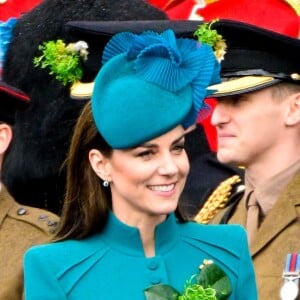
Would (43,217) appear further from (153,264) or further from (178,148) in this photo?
(178,148)

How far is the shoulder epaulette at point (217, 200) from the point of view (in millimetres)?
5645

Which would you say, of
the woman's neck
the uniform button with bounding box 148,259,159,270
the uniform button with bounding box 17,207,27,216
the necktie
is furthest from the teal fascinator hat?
the uniform button with bounding box 17,207,27,216

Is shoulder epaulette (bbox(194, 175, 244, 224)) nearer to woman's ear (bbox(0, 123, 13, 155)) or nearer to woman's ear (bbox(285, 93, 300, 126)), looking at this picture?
woman's ear (bbox(285, 93, 300, 126))

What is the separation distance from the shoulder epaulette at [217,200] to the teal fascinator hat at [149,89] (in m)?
1.53

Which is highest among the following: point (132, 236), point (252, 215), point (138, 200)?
point (138, 200)

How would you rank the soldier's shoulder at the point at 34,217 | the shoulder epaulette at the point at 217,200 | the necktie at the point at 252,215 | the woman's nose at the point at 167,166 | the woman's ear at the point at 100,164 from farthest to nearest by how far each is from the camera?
1. the shoulder epaulette at the point at 217,200
2. the soldier's shoulder at the point at 34,217
3. the necktie at the point at 252,215
4. the woman's ear at the point at 100,164
5. the woman's nose at the point at 167,166

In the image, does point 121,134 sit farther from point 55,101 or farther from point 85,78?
point 55,101

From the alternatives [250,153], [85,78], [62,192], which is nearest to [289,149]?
[250,153]

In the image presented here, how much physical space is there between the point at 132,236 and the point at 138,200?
0.14 m

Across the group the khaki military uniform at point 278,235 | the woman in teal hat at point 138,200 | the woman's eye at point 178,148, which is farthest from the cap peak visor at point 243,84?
the woman's eye at point 178,148

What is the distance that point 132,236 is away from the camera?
4.20 meters

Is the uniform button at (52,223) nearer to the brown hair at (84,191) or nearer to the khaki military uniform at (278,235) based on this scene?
the khaki military uniform at (278,235)

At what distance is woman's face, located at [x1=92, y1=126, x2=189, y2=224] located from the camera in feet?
13.4

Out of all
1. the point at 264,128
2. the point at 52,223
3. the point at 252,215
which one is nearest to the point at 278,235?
the point at 252,215
